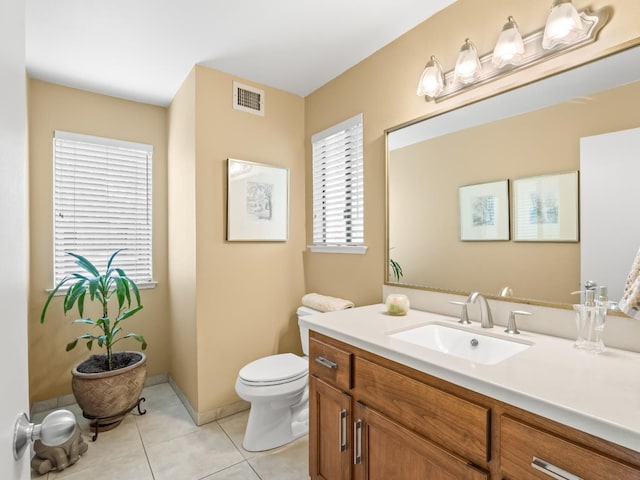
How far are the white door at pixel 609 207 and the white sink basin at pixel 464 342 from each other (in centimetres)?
38

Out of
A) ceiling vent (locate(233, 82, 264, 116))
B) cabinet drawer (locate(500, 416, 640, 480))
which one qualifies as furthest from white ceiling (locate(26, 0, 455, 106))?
cabinet drawer (locate(500, 416, 640, 480))

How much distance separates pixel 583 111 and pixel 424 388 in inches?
47.6

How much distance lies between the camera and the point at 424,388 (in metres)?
1.11

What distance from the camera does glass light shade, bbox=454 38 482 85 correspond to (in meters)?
1.59

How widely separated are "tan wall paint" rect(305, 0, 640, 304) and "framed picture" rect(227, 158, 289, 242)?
247 millimetres

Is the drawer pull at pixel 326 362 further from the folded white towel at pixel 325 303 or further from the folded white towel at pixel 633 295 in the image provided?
the folded white towel at pixel 633 295

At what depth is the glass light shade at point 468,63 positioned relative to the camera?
62.5 inches

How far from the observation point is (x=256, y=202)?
2.59 m

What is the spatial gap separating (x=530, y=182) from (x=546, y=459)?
1.05 meters

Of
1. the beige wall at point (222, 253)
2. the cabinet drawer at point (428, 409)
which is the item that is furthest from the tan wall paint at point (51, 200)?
the cabinet drawer at point (428, 409)

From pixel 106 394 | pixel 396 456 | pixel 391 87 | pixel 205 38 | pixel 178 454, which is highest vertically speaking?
pixel 205 38

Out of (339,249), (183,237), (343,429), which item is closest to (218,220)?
(183,237)

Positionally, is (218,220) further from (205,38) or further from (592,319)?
(592,319)

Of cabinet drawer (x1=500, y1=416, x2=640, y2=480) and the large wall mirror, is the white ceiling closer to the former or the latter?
the large wall mirror
